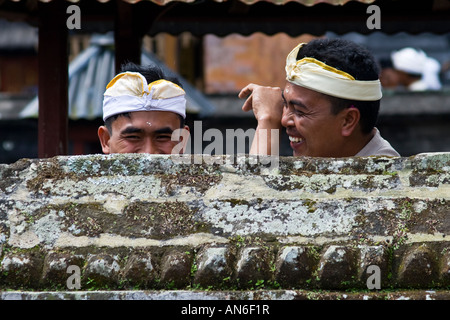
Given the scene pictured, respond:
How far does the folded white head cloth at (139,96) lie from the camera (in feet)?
11.9

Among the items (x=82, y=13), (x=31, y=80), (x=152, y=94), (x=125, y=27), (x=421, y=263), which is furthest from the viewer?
(x=31, y=80)

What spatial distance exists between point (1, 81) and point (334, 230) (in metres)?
13.9

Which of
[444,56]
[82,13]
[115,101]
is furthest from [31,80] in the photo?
→ [115,101]

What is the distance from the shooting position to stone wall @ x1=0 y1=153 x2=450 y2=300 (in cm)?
247

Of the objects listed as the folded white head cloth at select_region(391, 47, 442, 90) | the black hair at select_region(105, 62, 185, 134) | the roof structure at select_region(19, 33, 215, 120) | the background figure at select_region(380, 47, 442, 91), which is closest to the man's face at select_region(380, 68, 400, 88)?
the background figure at select_region(380, 47, 442, 91)

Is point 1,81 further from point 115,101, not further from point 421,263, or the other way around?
point 421,263

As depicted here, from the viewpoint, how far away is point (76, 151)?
10.9 metres

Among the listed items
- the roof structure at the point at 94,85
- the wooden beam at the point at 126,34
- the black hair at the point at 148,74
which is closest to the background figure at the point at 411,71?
the roof structure at the point at 94,85

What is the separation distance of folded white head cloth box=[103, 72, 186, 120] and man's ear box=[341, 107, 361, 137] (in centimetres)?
73

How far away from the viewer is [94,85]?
10539 mm

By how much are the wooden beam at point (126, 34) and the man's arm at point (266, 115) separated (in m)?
1.86

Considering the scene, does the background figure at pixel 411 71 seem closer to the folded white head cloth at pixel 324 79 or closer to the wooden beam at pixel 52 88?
the wooden beam at pixel 52 88

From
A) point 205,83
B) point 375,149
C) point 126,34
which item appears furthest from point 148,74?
point 205,83

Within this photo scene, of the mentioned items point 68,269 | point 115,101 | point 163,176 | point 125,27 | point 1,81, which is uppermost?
point 1,81
